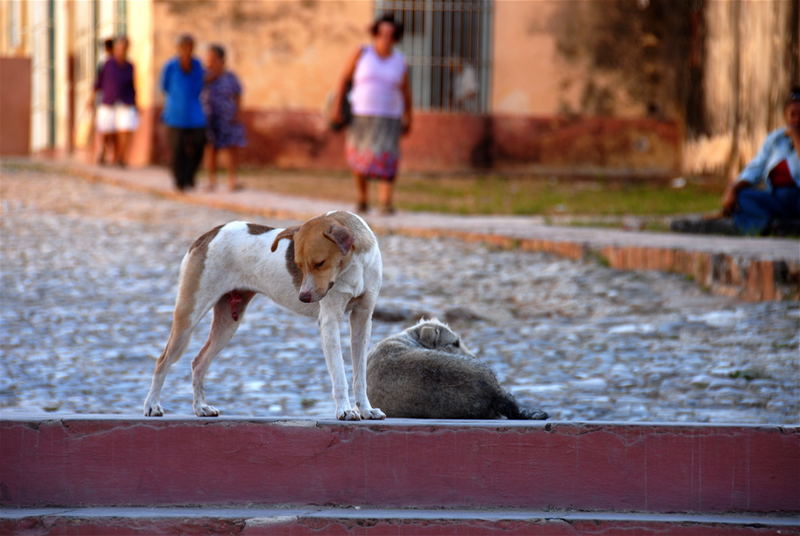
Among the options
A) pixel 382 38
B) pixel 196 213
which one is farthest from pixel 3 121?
pixel 382 38

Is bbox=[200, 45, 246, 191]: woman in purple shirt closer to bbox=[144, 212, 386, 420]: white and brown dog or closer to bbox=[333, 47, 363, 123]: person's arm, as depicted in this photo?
bbox=[333, 47, 363, 123]: person's arm

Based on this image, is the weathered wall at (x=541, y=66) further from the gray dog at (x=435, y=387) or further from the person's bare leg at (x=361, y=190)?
the gray dog at (x=435, y=387)

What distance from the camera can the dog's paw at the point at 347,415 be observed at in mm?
4422

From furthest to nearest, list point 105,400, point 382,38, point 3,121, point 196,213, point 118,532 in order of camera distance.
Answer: point 3,121, point 196,213, point 382,38, point 105,400, point 118,532

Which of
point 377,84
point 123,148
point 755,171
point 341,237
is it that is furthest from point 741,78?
point 341,237

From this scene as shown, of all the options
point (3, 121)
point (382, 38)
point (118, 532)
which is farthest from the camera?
point (3, 121)

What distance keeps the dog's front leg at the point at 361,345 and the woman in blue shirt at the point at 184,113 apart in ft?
39.9

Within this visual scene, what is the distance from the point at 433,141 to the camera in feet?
72.3

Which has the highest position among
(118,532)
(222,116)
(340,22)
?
(340,22)

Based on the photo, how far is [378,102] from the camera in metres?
13.1

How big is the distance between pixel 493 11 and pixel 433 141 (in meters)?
2.20

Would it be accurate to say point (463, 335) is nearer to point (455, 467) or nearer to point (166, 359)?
point (455, 467)

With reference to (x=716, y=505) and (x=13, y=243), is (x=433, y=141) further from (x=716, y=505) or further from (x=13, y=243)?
(x=716, y=505)

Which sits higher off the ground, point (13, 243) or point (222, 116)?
point (222, 116)
